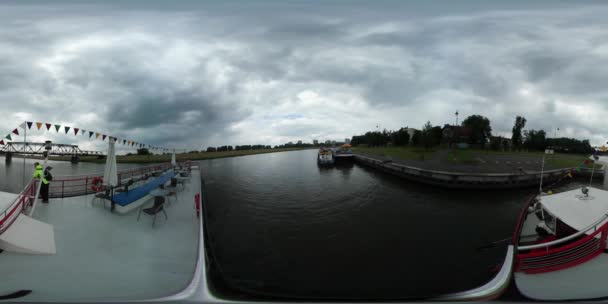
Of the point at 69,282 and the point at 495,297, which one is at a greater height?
the point at 69,282

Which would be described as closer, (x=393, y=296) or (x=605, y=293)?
(x=605, y=293)

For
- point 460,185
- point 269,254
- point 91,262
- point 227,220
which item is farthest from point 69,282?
point 460,185

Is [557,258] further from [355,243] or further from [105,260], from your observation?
[105,260]

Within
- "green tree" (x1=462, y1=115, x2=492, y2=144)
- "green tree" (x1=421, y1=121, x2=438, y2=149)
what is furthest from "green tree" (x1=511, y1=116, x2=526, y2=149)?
"green tree" (x1=421, y1=121, x2=438, y2=149)

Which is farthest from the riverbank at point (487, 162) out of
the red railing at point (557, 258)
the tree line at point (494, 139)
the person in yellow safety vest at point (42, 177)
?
the person in yellow safety vest at point (42, 177)

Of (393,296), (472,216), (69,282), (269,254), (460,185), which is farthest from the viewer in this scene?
(460,185)

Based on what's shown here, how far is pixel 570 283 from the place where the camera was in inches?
145

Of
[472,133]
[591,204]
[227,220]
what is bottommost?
[227,220]

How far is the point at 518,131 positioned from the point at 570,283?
63.0 metres

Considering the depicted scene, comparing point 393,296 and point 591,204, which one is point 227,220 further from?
point 591,204

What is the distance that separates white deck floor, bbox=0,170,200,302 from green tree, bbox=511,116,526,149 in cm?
6609

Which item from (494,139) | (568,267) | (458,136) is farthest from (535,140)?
(568,267)

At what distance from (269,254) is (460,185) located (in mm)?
16814

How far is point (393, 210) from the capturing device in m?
11.6
